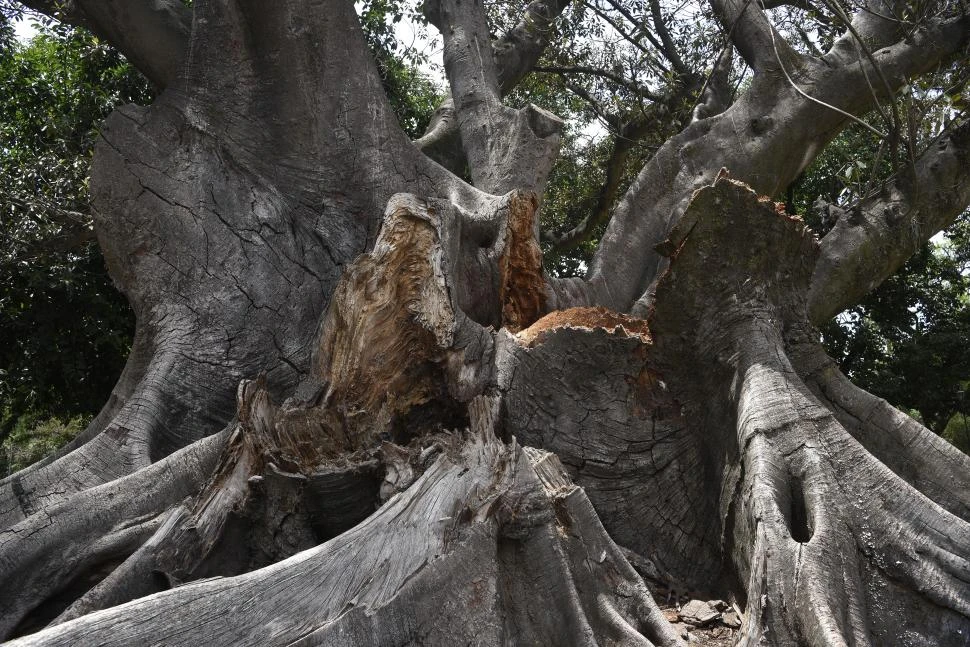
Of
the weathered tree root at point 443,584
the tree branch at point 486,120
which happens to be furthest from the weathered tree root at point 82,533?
the tree branch at point 486,120

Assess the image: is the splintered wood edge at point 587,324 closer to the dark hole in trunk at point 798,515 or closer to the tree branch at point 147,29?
the dark hole in trunk at point 798,515

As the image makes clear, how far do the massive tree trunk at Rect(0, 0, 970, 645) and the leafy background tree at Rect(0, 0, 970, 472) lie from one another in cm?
196

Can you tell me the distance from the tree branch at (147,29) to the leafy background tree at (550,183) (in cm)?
209

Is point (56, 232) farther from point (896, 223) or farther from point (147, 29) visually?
point (896, 223)

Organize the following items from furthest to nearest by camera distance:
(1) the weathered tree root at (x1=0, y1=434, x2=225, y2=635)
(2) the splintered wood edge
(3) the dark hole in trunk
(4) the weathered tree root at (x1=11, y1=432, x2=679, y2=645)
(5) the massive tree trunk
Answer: (2) the splintered wood edge < (3) the dark hole in trunk < (1) the weathered tree root at (x1=0, y1=434, x2=225, y2=635) < (5) the massive tree trunk < (4) the weathered tree root at (x1=11, y1=432, x2=679, y2=645)

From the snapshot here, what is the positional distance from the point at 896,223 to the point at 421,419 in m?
3.46

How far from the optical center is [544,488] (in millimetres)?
2570

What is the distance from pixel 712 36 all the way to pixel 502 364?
5.74 m

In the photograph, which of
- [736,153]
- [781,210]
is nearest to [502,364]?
[781,210]

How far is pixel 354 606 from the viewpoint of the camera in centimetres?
204

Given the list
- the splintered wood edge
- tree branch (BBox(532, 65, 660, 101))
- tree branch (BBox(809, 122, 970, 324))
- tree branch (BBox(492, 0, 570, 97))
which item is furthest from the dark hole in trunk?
tree branch (BBox(532, 65, 660, 101))

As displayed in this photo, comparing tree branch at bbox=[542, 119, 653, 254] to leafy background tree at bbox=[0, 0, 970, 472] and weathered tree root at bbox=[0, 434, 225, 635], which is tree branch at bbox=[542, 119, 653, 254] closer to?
leafy background tree at bbox=[0, 0, 970, 472]

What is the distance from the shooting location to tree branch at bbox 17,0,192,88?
4473 millimetres

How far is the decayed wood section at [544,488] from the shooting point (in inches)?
86.7
